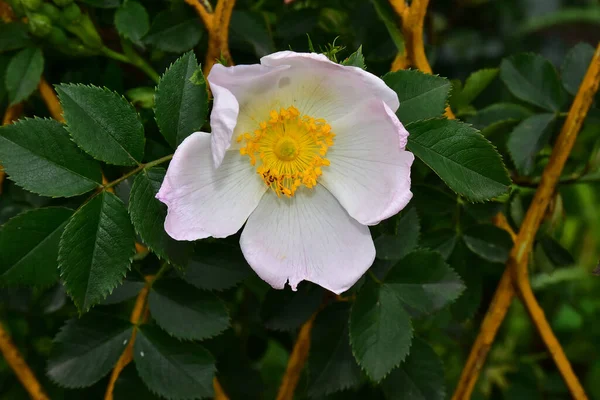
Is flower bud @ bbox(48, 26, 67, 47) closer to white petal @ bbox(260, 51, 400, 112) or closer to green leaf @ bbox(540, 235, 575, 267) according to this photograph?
white petal @ bbox(260, 51, 400, 112)

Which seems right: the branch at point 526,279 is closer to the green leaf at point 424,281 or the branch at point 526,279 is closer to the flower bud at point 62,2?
the green leaf at point 424,281

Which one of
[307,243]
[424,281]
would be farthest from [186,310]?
[424,281]

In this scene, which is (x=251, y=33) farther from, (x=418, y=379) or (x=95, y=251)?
(x=418, y=379)

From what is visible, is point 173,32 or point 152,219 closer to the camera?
A: point 152,219

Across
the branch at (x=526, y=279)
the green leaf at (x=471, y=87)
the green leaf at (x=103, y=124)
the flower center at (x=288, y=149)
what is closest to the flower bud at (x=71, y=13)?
the green leaf at (x=103, y=124)

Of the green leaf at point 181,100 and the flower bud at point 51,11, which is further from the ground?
the flower bud at point 51,11

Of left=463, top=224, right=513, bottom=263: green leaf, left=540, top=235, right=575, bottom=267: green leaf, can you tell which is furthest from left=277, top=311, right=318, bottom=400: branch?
left=540, top=235, right=575, bottom=267: green leaf
